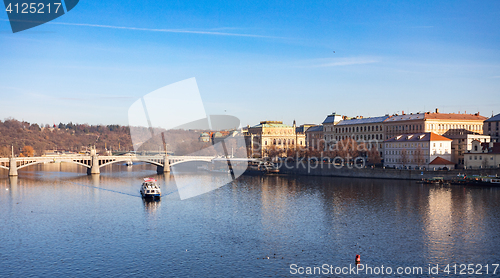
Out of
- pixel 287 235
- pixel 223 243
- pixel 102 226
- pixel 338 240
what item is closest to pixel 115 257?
pixel 223 243

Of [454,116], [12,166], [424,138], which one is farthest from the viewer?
[454,116]

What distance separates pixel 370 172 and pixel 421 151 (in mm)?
6489

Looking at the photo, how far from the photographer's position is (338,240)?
904 inches

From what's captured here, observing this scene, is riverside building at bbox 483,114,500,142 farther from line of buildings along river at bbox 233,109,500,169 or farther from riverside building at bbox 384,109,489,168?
riverside building at bbox 384,109,489,168

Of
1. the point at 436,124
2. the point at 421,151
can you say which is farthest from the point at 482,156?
the point at 436,124

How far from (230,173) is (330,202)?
1338 inches

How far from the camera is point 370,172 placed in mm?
54781

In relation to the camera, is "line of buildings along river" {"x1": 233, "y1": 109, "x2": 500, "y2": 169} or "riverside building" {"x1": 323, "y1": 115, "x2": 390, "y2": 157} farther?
"riverside building" {"x1": 323, "y1": 115, "x2": 390, "y2": 157}

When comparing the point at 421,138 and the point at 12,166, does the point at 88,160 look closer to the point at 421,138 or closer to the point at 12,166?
the point at 12,166

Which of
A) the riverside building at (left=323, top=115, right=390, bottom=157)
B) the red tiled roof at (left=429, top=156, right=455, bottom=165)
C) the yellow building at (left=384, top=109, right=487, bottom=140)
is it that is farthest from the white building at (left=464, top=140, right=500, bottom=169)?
the riverside building at (left=323, top=115, right=390, bottom=157)

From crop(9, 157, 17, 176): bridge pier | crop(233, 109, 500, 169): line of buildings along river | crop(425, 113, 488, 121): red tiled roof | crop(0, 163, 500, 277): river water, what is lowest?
crop(0, 163, 500, 277): river water

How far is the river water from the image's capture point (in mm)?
19219

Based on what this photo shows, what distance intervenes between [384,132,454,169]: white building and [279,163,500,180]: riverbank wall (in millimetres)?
3661

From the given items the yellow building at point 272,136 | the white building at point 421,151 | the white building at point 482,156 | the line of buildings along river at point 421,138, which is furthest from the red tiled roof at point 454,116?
the yellow building at point 272,136
